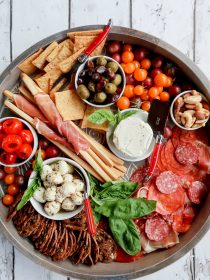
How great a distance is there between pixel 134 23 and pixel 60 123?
567 millimetres

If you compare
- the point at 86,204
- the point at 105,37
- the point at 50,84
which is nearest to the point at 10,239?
the point at 86,204

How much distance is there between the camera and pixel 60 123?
182 cm

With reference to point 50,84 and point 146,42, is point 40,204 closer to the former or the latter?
point 50,84

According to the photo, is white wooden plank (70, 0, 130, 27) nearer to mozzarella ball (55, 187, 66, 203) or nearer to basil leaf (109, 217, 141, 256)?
mozzarella ball (55, 187, 66, 203)

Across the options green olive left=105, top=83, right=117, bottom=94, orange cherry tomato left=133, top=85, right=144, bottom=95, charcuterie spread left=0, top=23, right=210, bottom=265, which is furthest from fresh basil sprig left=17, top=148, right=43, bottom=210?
orange cherry tomato left=133, top=85, right=144, bottom=95

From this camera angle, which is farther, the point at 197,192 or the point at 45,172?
the point at 197,192

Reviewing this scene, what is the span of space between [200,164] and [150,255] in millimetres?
418

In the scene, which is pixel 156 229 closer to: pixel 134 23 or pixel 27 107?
pixel 27 107

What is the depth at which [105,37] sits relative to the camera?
1812 millimetres

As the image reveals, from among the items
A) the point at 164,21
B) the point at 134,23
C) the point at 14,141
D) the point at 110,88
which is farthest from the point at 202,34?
the point at 14,141

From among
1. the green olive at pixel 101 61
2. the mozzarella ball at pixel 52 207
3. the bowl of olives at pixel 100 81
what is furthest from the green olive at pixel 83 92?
the mozzarella ball at pixel 52 207

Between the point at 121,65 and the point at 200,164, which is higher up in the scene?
the point at 121,65

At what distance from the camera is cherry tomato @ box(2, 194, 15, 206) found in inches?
72.4

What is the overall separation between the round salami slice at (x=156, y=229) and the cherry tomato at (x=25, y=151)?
1.79 feet
